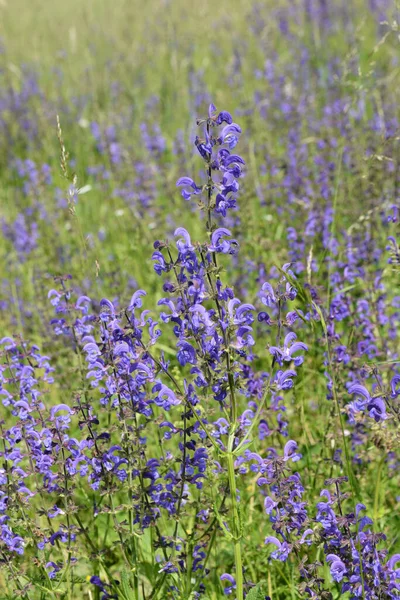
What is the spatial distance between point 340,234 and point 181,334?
10.3 feet

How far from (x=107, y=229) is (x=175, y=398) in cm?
423

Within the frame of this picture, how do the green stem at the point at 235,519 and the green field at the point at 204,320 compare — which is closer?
the green stem at the point at 235,519

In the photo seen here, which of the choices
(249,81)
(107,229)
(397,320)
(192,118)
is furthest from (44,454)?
(249,81)

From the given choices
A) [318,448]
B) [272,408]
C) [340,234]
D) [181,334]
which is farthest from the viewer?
[340,234]

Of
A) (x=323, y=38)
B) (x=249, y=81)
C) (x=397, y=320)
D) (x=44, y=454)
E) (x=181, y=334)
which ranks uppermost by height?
(x=323, y=38)

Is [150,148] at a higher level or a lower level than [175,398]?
higher

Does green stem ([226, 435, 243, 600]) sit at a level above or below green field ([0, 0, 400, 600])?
below

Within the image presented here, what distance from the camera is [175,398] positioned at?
7.20ft

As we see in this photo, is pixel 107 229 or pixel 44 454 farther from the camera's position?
pixel 107 229

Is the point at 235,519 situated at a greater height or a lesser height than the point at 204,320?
lesser

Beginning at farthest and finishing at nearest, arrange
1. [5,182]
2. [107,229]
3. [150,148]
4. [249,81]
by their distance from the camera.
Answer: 1. [249,81]
2. [5,182]
3. [150,148]
4. [107,229]

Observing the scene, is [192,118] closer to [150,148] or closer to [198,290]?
[150,148]

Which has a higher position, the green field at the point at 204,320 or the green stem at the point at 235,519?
the green field at the point at 204,320

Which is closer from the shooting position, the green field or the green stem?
the green stem
